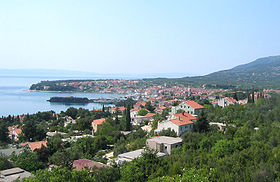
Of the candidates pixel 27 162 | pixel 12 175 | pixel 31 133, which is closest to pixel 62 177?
pixel 12 175

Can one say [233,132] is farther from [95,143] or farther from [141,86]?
[141,86]

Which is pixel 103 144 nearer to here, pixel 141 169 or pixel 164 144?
pixel 164 144

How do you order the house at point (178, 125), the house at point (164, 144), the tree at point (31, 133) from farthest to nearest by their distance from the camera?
the tree at point (31, 133) → the house at point (178, 125) → the house at point (164, 144)

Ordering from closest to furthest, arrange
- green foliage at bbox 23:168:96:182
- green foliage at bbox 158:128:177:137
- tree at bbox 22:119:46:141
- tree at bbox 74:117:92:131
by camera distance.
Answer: green foliage at bbox 23:168:96:182, green foliage at bbox 158:128:177:137, tree at bbox 22:119:46:141, tree at bbox 74:117:92:131

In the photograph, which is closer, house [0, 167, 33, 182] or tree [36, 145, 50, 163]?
house [0, 167, 33, 182]

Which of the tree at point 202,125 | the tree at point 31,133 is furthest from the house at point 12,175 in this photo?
the tree at point 31,133

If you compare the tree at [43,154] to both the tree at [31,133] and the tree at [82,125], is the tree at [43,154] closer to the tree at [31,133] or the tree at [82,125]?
the tree at [31,133]

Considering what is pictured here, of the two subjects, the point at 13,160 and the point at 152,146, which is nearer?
the point at 13,160

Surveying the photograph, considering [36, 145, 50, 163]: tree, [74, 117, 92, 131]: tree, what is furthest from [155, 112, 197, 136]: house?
[74, 117, 92, 131]: tree

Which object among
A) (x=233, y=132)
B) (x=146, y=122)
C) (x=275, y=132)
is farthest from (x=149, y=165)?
(x=146, y=122)

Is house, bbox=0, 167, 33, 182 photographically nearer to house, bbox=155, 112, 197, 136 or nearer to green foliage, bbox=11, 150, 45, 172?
green foliage, bbox=11, 150, 45, 172

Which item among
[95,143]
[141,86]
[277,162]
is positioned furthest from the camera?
[141,86]
